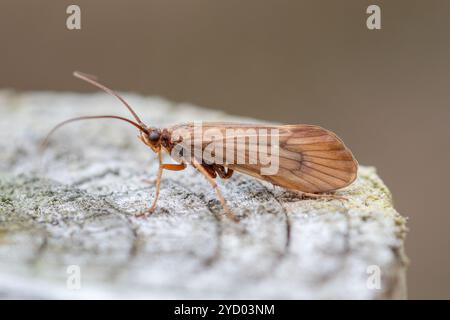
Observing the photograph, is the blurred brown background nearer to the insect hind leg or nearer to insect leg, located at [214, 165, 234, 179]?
insect leg, located at [214, 165, 234, 179]

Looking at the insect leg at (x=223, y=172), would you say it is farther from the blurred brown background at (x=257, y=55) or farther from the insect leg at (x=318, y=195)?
the blurred brown background at (x=257, y=55)

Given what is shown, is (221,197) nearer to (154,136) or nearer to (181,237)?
(181,237)

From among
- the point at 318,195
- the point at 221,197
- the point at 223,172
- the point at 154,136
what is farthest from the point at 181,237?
the point at 154,136

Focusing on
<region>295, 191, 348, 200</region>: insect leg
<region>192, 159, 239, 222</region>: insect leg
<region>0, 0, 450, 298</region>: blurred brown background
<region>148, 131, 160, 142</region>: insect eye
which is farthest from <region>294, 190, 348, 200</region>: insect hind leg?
<region>0, 0, 450, 298</region>: blurred brown background

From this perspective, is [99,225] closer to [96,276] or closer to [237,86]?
[96,276]

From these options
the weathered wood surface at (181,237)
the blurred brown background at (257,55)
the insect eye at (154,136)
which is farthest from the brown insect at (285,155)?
the blurred brown background at (257,55)
